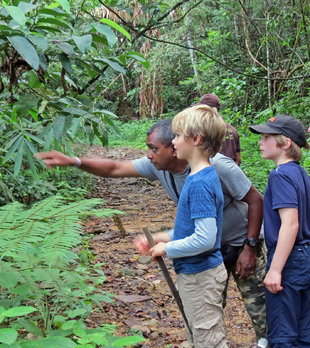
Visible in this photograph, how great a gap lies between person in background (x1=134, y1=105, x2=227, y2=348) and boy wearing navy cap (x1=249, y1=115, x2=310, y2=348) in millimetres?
345

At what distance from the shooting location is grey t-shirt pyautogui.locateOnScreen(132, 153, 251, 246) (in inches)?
91.0

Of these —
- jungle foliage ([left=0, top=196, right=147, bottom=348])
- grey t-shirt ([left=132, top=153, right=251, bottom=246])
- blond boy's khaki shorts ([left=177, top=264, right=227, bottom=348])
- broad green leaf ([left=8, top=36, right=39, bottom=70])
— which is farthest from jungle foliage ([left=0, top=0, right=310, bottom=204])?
blond boy's khaki shorts ([left=177, top=264, right=227, bottom=348])

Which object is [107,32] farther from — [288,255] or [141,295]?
[141,295]

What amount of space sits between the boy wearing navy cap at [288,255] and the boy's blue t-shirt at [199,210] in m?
0.35

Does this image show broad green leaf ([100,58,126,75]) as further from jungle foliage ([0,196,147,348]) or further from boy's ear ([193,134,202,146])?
jungle foliage ([0,196,147,348])

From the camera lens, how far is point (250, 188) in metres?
2.37

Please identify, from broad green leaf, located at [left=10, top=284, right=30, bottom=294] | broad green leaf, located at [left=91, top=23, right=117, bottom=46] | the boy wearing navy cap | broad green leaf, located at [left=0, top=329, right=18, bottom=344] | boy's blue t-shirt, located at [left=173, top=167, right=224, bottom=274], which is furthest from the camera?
the boy wearing navy cap

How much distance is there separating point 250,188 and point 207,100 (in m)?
1.91

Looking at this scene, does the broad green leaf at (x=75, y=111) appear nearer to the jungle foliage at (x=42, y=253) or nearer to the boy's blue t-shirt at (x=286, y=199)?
the jungle foliage at (x=42, y=253)

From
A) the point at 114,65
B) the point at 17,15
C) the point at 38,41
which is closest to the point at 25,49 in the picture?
the point at 38,41

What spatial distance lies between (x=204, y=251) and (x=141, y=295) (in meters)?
1.92

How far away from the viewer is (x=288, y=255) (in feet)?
7.17

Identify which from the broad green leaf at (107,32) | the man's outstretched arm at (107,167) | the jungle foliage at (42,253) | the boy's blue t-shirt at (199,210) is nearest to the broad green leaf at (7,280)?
the jungle foliage at (42,253)

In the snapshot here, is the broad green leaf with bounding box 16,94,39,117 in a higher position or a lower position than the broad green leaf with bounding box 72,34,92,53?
lower
